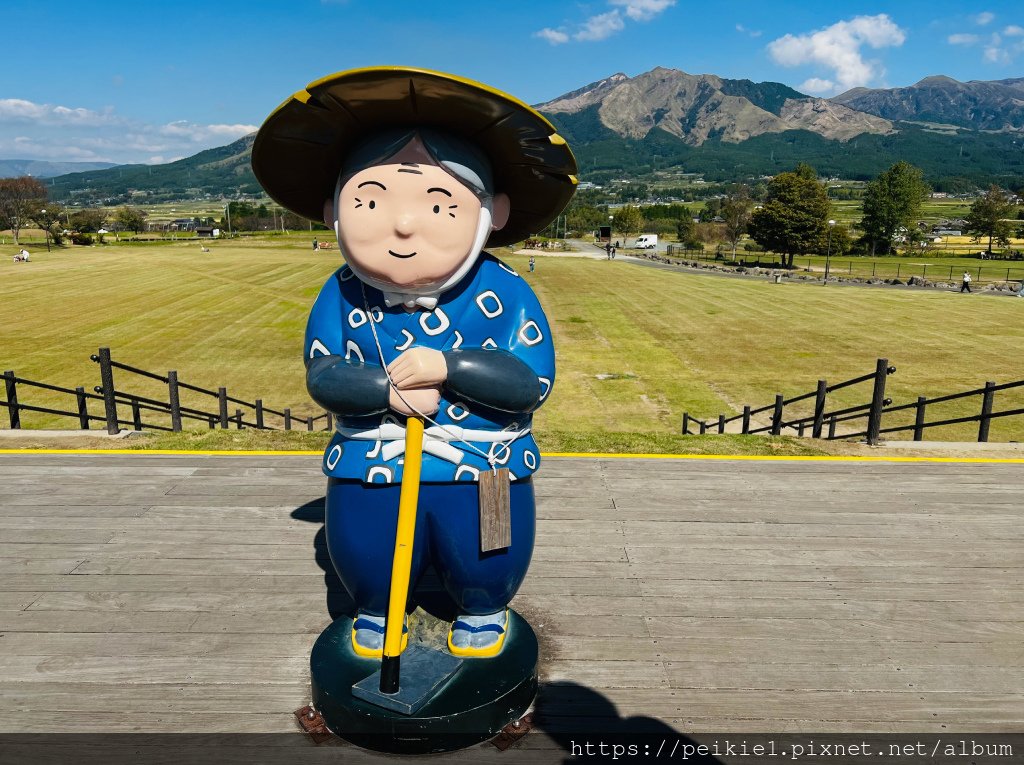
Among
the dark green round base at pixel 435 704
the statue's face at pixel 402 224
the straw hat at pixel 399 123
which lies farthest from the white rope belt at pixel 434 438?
the straw hat at pixel 399 123

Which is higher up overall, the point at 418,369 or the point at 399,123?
the point at 399,123

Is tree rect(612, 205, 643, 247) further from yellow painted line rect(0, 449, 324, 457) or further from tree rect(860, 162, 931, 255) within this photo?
yellow painted line rect(0, 449, 324, 457)

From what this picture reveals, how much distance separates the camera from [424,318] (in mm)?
2641

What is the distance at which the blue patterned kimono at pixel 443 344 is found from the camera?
262 cm

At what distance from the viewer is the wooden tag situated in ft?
8.46

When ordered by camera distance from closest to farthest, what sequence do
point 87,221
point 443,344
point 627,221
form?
point 443,344
point 87,221
point 627,221

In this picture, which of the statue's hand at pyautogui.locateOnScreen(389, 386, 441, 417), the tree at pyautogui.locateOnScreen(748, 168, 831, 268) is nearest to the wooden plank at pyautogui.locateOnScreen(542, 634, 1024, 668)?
the statue's hand at pyautogui.locateOnScreen(389, 386, 441, 417)

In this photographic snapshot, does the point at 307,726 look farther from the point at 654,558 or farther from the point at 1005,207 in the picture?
the point at 1005,207

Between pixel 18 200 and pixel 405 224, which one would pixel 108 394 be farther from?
pixel 18 200

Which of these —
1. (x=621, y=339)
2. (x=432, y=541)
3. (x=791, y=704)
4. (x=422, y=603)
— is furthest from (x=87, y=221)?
(x=791, y=704)

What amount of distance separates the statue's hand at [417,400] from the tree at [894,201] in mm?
66841

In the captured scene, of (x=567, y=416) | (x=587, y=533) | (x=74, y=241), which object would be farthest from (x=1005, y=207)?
(x=74, y=241)

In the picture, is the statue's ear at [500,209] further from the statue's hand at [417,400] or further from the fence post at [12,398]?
the fence post at [12,398]

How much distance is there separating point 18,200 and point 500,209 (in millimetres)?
80289
